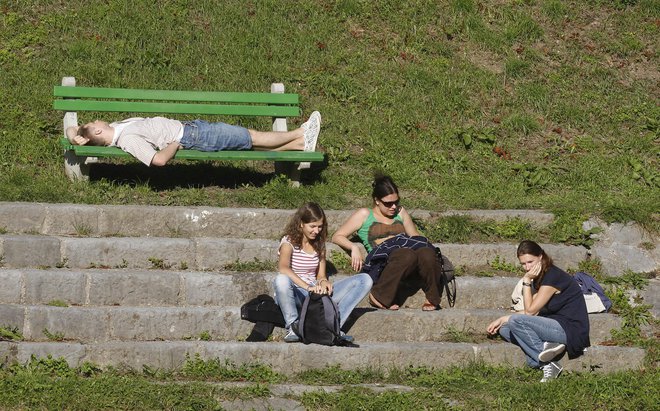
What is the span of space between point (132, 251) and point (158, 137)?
4.37 ft

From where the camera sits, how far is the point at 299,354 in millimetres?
7945

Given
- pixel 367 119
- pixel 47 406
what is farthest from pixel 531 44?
pixel 47 406

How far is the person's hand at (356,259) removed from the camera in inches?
350

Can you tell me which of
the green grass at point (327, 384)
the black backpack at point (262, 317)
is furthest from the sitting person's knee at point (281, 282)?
the green grass at point (327, 384)

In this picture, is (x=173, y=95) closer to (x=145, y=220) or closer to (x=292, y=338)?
(x=145, y=220)

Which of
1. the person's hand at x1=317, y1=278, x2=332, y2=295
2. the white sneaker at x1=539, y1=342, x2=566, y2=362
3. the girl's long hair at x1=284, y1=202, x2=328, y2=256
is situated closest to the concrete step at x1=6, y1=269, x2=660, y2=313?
the girl's long hair at x1=284, y1=202, x2=328, y2=256

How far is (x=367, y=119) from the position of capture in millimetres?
11828

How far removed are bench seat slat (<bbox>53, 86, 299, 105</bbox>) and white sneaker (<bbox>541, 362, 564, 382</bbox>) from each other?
12.6 feet

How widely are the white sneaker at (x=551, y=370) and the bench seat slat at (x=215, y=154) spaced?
2971 millimetres

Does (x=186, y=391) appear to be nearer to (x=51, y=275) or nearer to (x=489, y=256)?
(x=51, y=275)

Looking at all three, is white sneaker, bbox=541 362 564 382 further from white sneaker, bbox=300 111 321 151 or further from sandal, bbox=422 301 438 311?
white sneaker, bbox=300 111 321 151

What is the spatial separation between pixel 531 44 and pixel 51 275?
23.5 feet

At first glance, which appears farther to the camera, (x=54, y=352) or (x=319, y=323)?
(x=319, y=323)

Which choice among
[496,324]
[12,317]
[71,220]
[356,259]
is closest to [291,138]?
[356,259]
